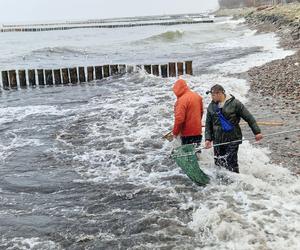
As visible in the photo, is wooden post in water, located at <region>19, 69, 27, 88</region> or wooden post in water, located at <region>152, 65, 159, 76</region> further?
wooden post in water, located at <region>19, 69, 27, 88</region>

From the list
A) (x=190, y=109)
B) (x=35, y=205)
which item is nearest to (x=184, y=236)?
(x=190, y=109)

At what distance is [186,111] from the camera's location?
914 centimetres

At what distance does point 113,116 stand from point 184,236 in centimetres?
947

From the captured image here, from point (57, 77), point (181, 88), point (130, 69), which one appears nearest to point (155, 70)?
point (130, 69)

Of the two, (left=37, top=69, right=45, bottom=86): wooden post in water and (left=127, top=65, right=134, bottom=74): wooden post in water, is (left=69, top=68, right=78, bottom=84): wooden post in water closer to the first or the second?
(left=37, top=69, right=45, bottom=86): wooden post in water

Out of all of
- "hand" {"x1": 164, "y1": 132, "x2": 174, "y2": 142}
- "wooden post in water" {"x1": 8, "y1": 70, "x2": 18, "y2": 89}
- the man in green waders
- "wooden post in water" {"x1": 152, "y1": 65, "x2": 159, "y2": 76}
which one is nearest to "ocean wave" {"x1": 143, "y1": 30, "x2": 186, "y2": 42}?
"wooden post in water" {"x1": 152, "y1": 65, "x2": 159, "y2": 76}

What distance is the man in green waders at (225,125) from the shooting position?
26.5 feet

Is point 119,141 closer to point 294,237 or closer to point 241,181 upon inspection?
point 241,181

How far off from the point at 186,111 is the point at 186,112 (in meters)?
0.03

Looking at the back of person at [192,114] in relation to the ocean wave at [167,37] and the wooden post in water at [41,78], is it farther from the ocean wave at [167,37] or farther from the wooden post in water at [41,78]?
the ocean wave at [167,37]

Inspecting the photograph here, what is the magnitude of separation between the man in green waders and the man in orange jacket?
0.67 metres

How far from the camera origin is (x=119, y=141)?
13070 mm

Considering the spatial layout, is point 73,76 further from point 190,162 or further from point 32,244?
point 32,244

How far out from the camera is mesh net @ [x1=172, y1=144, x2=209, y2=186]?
876 centimetres
